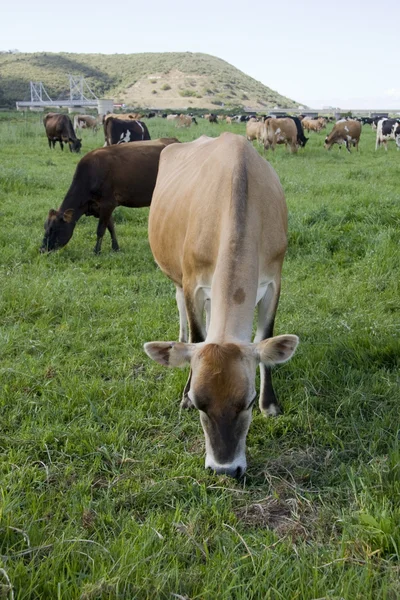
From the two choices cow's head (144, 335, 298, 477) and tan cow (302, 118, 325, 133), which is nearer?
cow's head (144, 335, 298, 477)

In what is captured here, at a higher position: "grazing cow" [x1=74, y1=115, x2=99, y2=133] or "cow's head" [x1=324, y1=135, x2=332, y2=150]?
"grazing cow" [x1=74, y1=115, x2=99, y2=133]

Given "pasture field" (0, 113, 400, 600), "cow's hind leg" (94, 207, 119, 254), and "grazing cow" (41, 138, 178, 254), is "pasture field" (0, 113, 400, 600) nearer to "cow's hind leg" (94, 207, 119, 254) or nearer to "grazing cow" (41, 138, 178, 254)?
"cow's hind leg" (94, 207, 119, 254)

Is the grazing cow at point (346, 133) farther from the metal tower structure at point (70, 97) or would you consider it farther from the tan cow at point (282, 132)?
the metal tower structure at point (70, 97)

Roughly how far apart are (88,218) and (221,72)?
129 metres

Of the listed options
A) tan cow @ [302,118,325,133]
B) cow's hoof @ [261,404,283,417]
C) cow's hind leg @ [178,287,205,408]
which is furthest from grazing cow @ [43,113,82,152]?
cow's hoof @ [261,404,283,417]

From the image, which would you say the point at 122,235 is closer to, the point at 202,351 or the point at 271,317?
the point at 271,317

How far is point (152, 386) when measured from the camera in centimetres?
427

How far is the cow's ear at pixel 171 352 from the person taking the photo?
312 cm

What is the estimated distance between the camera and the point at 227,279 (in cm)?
321

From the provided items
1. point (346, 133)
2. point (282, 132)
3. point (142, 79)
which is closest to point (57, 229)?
point (282, 132)

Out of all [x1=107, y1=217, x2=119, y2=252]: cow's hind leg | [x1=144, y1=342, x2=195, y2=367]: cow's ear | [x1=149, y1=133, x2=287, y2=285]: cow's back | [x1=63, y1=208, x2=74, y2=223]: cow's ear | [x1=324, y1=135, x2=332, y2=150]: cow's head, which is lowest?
[x1=107, y1=217, x2=119, y2=252]: cow's hind leg

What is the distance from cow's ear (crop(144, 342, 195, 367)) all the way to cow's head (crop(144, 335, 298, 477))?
0.27 ft

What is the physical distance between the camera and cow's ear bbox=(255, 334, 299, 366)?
10.0 feet

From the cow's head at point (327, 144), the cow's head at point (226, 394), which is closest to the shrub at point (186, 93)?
the cow's head at point (327, 144)
